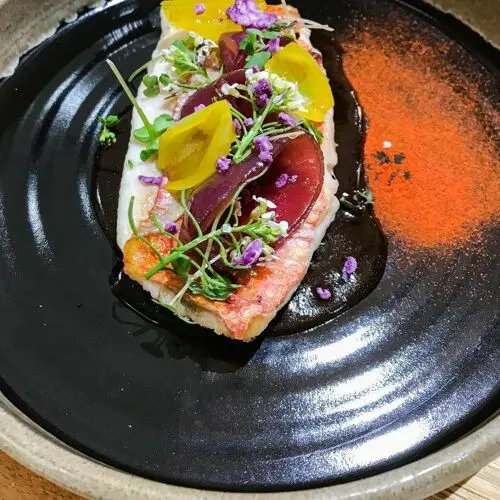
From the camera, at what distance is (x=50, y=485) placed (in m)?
2.11

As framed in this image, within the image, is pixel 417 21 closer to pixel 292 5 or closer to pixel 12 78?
pixel 292 5

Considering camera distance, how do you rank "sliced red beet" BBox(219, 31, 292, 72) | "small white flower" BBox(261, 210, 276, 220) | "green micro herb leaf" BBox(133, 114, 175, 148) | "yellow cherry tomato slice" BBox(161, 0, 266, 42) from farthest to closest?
"yellow cherry tomato slice" BBox(161, 0, 266, 42), "sliced red beet" BBox(219, 31, 292, 72), "green micro herb leaf" BBox(133, 114, 175, 148), "small white flower" BBox(261, 210, 276, 220)

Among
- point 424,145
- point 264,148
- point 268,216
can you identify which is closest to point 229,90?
point 264,148

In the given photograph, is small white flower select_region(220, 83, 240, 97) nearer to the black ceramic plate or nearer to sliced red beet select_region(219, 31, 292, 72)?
sliced red beet select_region(219, 31, 292, 72)

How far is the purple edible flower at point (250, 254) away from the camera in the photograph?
2.34 metres

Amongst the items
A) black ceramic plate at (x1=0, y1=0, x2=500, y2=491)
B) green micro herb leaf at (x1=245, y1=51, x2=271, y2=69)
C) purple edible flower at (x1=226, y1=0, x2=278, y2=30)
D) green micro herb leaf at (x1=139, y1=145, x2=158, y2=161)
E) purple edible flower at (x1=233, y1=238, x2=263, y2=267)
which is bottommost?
black ceramic plate at (x1=0, y1=0, x2=500, y2=491)

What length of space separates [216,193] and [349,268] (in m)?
0.63

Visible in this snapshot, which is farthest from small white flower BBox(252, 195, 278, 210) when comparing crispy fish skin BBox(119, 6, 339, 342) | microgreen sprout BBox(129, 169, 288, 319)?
crispy fish skin BBox(119, 6, 339, 342)

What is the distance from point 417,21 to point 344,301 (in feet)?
5.74

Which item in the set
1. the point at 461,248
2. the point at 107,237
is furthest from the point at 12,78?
the point at 461,248

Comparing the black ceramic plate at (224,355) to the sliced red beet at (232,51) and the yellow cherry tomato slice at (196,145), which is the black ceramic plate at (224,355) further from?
the sliced red beet at (232,51)

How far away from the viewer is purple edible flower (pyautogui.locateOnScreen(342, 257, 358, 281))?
262 centimetres

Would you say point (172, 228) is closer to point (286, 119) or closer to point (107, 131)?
point (286, 119)

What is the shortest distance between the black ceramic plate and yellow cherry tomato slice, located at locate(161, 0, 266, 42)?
674mm
